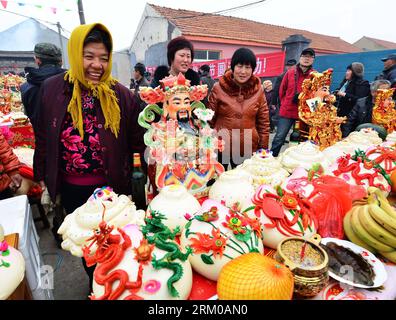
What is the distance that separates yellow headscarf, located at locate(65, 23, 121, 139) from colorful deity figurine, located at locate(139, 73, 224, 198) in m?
0.21

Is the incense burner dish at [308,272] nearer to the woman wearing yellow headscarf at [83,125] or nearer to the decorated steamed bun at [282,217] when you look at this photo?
the decorated steamed bun at [282,217]

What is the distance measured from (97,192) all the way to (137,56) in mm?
18806

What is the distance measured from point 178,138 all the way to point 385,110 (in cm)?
243

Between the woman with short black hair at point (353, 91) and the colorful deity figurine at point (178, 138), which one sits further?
the woman with short black hair at point (353, 91)

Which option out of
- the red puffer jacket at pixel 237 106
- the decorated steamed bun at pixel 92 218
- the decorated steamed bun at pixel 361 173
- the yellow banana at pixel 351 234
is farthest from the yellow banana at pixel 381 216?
the red puffer jacket at pixel 237 106

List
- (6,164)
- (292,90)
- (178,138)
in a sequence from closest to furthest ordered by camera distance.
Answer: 1. (178,138)
2. (6,164)
3. (292,90)

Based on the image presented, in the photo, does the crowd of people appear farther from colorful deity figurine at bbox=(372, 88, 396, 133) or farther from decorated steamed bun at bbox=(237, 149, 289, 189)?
colorful deity figurine at bbox=(372, 88, 396, 133)

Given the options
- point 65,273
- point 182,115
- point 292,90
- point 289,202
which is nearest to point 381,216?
point 289,202

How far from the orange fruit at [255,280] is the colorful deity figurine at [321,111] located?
5.83 feet

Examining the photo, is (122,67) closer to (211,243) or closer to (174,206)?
(174,206)

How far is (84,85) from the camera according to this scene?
159cm

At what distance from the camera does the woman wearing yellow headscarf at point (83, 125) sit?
4.96 feet

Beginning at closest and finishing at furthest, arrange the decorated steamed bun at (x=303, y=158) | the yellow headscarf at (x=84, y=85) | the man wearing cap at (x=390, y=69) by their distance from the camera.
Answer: the yellow headscarf at (x=84, y=85), the decorated steamed bun at (x=303, y=158), the man wearing cap at (x=390, y=69)
